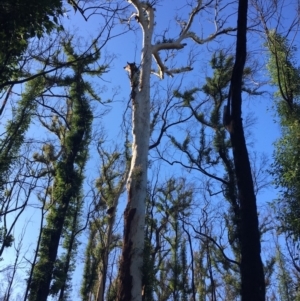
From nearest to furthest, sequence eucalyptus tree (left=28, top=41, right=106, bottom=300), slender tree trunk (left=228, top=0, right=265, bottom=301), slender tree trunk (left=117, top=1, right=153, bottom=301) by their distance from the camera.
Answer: slender tree trunk (left=228, top=0, right=265, bottom=301) → slender tree trunk (left=117, top=1, right=153, bottom=301) → eucalyptus tree (left=28, top=41, right=106, bottom=300)

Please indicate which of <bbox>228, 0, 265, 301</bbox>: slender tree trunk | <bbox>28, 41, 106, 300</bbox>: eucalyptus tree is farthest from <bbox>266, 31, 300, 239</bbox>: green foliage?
<bbox>28, 41, 106, 300</bbox>: eucalyptus tree

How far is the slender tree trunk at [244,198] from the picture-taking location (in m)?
5.35

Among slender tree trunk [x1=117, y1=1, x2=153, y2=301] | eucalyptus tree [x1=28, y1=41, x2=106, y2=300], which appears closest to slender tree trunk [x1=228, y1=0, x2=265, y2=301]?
slender tree trunk [x1=117, y1=1, x2=153, y2=301]

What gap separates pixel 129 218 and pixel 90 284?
1070 cm

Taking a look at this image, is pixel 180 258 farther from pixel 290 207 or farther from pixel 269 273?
pixel 290 207

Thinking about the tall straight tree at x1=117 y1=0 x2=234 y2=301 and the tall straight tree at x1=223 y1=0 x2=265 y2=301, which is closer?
the tall straight tree at x1=223 y1=0 x2=265 y2=301

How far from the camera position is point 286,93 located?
394 inches

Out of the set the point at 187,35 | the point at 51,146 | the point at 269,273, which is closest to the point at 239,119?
the point at 187,35

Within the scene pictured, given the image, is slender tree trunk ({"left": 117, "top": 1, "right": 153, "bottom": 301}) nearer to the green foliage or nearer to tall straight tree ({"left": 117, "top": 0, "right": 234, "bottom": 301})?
tall straight tree ({"left": 117, "top": 0, "right": 234, "bottom": 301})

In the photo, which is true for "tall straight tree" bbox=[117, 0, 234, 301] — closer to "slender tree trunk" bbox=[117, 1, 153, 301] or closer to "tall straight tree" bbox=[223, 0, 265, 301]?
"slender tree trunk" bbox=[117, 1, 153, 301]

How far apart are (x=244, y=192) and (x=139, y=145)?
3.68m

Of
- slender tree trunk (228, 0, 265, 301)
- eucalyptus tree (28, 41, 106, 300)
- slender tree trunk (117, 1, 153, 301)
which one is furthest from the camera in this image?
eucalyptus tree (28, 41, 106, 300)

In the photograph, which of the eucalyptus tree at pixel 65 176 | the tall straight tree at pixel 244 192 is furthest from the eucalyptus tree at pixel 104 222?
the tall straight tree at pixel 244 192

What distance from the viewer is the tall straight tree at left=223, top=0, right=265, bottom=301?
5363 millimetres
